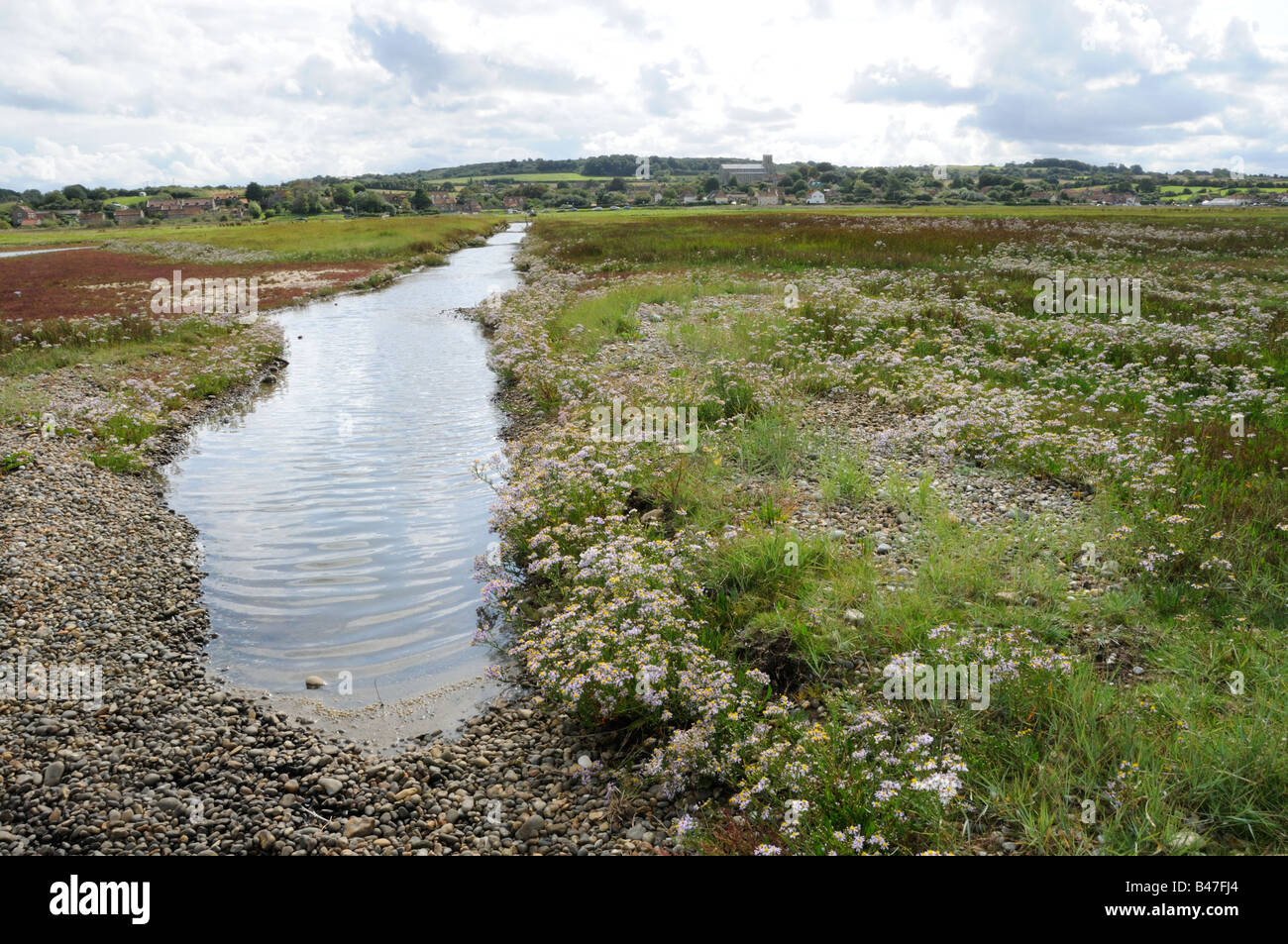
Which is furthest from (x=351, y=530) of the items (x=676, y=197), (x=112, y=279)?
(x=676, y=197)

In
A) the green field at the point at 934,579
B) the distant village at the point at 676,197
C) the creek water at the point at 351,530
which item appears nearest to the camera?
the green field at the point at 934,579

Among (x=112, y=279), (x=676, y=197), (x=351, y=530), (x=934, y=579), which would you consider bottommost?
(x=351, y=530)

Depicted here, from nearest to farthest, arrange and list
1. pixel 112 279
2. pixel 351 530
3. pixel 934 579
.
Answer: pixel 934 579
pixel 351 530
pixel 112 279

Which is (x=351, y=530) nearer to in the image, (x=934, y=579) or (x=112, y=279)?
(x=934, y=579)

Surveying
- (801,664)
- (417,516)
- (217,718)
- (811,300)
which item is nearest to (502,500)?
(417,516)

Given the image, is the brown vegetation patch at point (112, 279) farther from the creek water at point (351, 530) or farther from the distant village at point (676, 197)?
the distant village at point (676, 197)

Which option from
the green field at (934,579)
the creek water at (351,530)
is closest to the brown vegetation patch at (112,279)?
the creek water at (351,530)

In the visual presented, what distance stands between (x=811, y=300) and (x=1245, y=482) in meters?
16.3

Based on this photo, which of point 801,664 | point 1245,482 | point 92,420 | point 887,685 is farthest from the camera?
point 92,420

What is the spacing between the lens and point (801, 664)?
719cm

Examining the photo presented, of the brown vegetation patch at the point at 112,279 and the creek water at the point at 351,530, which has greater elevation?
the brown vegetation patch at the point at 112,279

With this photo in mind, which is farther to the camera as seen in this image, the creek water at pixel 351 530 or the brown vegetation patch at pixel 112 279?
the brown vegetation patch at pixel 112 279

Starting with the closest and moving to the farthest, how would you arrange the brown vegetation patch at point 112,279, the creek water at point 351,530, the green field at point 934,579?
1. the green field at point 934,579
2. the creek water at point 351,530
3. the brown vegetation patch at point 112,279
